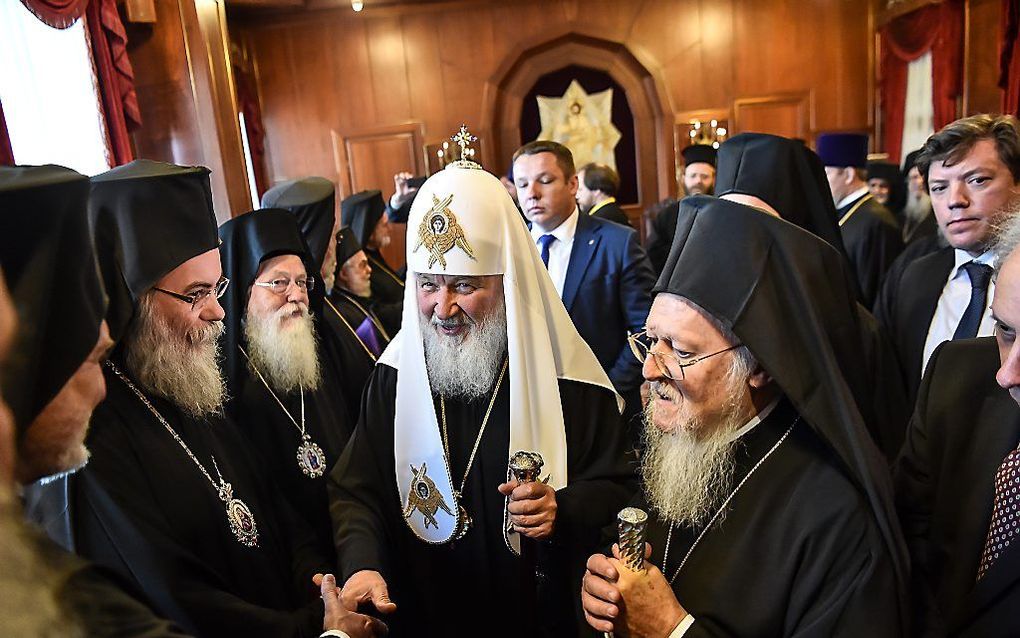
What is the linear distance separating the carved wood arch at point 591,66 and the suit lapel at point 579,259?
232 inches

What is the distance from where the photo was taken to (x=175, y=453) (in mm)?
1808

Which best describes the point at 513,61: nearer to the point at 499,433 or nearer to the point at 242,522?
the point at 499,433

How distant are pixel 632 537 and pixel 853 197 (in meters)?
4.39

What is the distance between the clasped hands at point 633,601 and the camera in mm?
1464

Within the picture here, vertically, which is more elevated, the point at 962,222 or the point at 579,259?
the point at 962,222

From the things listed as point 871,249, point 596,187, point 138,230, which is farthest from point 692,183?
point 138,230

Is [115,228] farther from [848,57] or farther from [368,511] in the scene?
[848,57]

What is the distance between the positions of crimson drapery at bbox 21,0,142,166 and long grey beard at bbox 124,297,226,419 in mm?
3025

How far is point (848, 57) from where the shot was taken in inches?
364

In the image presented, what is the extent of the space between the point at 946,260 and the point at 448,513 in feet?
8.03

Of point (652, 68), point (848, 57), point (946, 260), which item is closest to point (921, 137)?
point (848, 57)

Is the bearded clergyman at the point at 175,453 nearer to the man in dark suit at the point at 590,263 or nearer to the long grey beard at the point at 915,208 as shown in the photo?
the man in dark suit at the point at 590,263

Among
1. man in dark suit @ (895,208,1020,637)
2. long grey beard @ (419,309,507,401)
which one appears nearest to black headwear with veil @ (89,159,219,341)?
long grey beard @ (419,309,507,401)

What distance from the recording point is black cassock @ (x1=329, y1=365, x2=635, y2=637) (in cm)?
217
